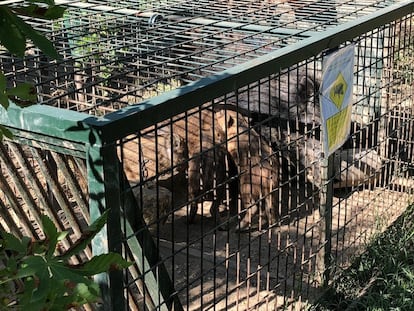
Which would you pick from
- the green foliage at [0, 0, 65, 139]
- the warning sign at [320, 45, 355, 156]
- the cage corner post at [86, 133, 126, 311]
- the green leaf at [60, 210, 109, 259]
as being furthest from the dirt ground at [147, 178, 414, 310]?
the green foliage at [0, 0, 65, 139]

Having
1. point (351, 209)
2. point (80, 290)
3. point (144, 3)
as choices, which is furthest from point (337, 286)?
point (80, 290)

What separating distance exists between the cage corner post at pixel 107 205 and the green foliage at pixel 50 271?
367 millimetres

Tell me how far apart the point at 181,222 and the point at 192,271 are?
0.76 m

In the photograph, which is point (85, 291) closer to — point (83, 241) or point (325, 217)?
point (83, 241)

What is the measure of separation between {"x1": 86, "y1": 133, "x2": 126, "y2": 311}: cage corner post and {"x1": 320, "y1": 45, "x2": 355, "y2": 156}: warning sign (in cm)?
147

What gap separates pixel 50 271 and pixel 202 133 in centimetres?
246

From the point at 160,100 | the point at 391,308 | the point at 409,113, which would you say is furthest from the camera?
A: the point at 409,113

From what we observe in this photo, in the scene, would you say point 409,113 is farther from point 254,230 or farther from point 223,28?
point 223,28

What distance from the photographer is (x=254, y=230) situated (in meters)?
4.86

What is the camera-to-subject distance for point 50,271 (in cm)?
148

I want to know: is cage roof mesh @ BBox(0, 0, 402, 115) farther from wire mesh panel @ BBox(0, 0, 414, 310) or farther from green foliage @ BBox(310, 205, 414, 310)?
green foliage @ BBox(310, 205, 414, 310)

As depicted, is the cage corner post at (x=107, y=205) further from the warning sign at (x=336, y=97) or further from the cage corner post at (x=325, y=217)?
the cage corner post at (x=325, y=217)

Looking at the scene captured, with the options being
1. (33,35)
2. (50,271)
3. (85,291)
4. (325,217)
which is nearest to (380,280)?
(325,217)

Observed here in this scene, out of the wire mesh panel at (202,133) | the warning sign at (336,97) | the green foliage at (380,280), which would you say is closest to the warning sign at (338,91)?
the warning sign at (336,97)
